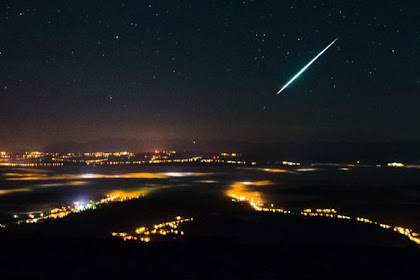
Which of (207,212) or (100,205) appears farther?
(100,205)

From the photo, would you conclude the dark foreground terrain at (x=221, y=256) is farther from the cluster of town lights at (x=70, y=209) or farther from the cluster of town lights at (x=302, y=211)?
the cluster of town lights at (x=70, y=209)

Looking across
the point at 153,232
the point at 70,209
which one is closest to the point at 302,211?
the point at 153,232

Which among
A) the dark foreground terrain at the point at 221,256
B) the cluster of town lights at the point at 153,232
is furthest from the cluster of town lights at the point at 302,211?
the cluster of town lights at the point at 153,232

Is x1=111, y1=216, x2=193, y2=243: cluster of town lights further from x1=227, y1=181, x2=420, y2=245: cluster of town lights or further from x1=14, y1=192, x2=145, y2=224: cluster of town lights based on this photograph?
x1=227, y1=181, x2=420, y2=245: cluster of town lights

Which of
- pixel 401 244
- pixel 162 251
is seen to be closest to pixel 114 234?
pixel 162 251

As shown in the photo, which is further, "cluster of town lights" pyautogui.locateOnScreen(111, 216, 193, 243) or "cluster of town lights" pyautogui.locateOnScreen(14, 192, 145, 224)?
"cluster of town lights" pyautogui.locateOnScreen(14, 192, 145, 224)

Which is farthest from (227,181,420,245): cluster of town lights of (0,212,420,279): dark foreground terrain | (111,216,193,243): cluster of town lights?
(111,216,193,243): cluster of town lights

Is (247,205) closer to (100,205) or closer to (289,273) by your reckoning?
(100,205)

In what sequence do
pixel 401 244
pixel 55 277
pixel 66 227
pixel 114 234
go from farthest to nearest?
pixel 66 227, pixel 114 234, pixel 401 244, pixel 55 277
